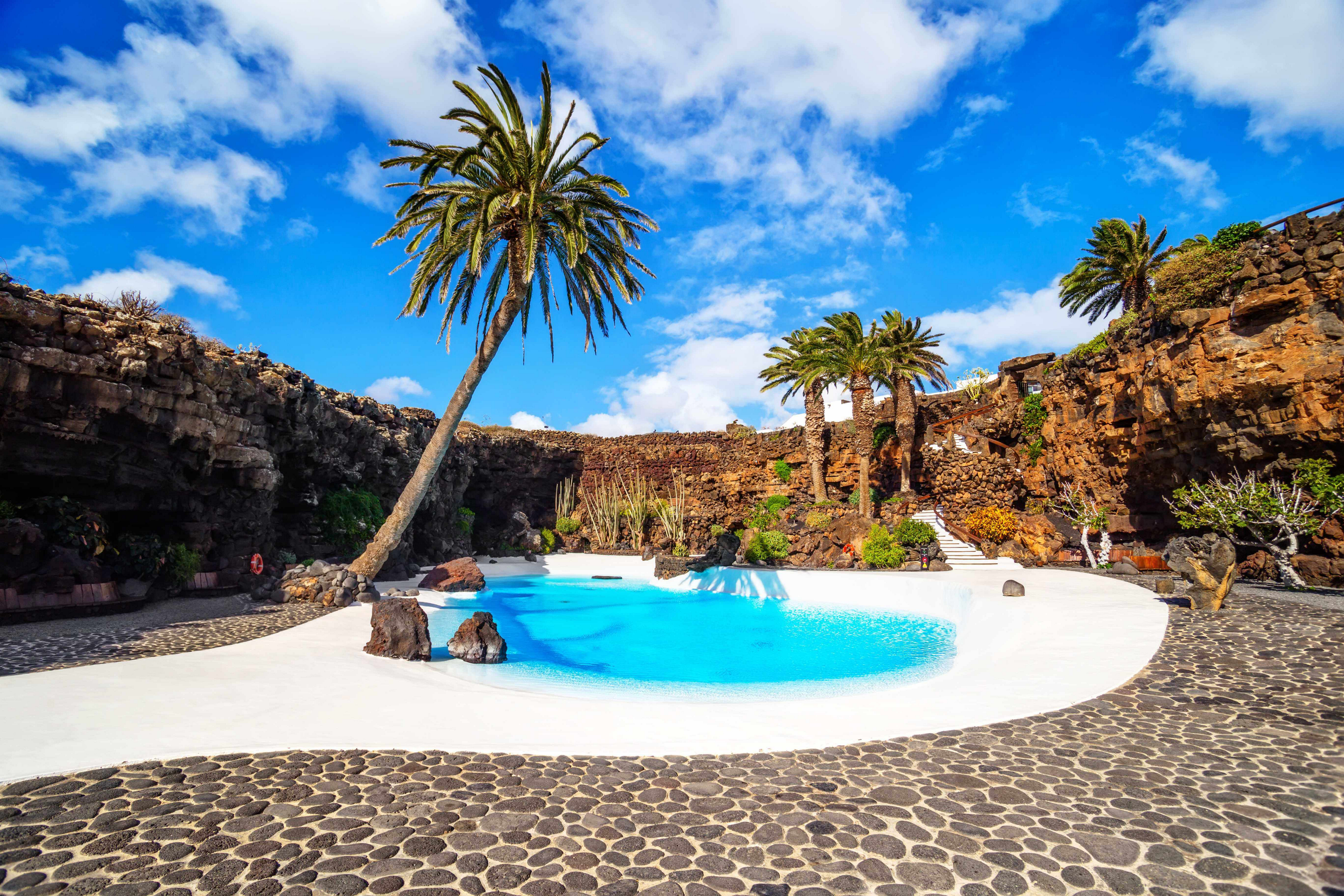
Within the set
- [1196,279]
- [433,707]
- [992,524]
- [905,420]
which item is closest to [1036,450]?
[992,524]

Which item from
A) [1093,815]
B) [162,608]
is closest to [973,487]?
[1093,815]

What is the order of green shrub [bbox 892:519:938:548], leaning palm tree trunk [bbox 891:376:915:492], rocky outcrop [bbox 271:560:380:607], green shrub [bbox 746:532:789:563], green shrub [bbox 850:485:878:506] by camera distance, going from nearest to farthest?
rocky outcrop [bbox 271:560:380:607]
green shrub [bbox 892:519:938:548]
green shrub [bbox 746:532:789:563]
leaning palm tree trunk [bbox 891:376:915:492]
green shrub [bbox 850:485:878:506]

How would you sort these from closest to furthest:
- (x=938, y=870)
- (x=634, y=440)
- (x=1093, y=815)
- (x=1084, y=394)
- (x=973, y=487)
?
(x=938, y=870) → (x=1093, y=815) → (x=1084, y=394) → (x=973, y=487) → (x=634, y=440)

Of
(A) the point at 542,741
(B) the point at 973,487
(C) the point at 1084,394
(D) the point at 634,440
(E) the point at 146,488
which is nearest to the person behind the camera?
(A) the point at 542,741

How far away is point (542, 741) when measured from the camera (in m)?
4.76

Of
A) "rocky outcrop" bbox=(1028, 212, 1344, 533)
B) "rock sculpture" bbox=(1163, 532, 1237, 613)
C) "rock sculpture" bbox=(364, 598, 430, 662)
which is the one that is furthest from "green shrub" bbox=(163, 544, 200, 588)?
"rocky outcrop" bbox=(1028, 212, 1344, 533)

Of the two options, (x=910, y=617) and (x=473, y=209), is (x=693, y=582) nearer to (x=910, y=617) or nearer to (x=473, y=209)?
(x=910, y=617)

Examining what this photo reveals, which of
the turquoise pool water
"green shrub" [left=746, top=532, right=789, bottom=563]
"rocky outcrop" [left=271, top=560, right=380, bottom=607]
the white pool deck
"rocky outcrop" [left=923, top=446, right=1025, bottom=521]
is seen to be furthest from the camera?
"rocky outcrop" [left=923, top=446, right=1025, bottom=521]

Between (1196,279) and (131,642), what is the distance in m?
20.0

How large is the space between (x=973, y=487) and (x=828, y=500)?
17.6 feet

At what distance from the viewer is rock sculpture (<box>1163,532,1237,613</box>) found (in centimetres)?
881

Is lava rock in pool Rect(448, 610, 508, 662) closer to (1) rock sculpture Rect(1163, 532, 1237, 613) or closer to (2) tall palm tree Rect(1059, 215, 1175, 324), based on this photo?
(1) rock sculpture Rect(1163, 532, 1237, 613)

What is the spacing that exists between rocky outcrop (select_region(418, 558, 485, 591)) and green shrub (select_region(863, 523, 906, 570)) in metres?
11.7

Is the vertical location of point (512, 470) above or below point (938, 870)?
above
